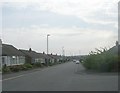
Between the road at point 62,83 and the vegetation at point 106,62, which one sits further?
the vegetation at point 106,62

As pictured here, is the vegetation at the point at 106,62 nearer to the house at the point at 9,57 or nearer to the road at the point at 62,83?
the road at the point at 62,83

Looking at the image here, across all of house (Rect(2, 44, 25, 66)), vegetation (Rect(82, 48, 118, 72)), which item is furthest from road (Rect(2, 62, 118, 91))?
house (Rect(2, 44, 25, 66))

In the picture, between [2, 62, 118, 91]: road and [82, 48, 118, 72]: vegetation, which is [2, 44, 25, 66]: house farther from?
[2, 62, 118, 91]: road

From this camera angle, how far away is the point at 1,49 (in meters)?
64.0

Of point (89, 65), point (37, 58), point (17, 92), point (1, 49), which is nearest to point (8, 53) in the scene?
point (1, 49)

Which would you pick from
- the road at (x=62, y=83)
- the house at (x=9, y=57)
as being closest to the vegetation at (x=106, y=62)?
the road at (x=62, y=83)

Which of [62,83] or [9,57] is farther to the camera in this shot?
[9,57]

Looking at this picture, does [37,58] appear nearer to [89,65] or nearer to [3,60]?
[3,60]

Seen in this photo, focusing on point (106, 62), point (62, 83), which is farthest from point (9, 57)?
point (62, 83)

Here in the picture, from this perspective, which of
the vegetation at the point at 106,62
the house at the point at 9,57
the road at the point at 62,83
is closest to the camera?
the road at the point at 62,83

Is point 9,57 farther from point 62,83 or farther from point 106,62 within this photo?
point 62,83

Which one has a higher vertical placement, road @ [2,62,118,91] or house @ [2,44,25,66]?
house @ [2,44,25,66]

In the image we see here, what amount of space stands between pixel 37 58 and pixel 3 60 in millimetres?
39969

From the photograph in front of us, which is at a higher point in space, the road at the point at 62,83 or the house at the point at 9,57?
the house at the point at 9,57
